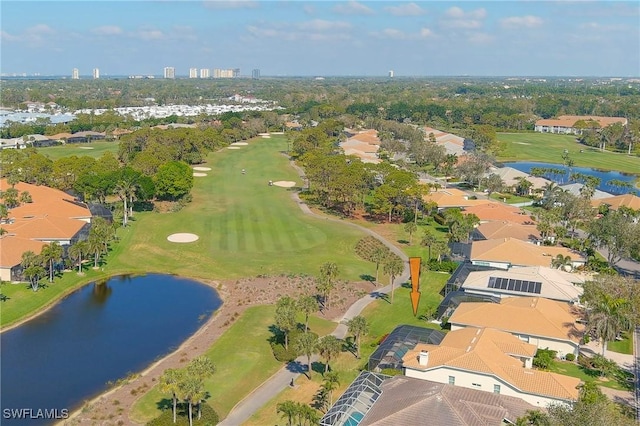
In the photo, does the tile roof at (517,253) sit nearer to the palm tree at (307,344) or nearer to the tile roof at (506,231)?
the tile roof at (506,231)

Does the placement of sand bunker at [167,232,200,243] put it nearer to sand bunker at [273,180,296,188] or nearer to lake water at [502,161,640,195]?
sand bunker at [273,180,296,188]

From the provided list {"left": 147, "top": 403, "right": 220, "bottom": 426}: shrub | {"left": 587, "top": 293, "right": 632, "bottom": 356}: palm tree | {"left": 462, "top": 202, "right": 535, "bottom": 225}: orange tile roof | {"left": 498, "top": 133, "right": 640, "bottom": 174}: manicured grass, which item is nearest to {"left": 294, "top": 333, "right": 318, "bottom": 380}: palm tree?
{"left": 147, "top": 403, "right": 220, "bottom": 426}: shrub

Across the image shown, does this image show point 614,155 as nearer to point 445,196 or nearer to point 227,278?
point 445,196

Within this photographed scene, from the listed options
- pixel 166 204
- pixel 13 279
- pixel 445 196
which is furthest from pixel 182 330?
pixel 445 196

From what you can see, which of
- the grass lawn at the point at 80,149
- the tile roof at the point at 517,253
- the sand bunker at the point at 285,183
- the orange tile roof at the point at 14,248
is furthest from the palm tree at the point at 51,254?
the grass lawn at the point at 80,149

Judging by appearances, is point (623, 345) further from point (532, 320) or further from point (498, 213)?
point (498, 213)

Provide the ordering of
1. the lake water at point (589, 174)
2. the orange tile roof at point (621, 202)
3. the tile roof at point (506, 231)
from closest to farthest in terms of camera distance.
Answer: the tile roof at point (506, 231)
the orange tile roof at point (621, 202)
the lake water at point (589, 174)
